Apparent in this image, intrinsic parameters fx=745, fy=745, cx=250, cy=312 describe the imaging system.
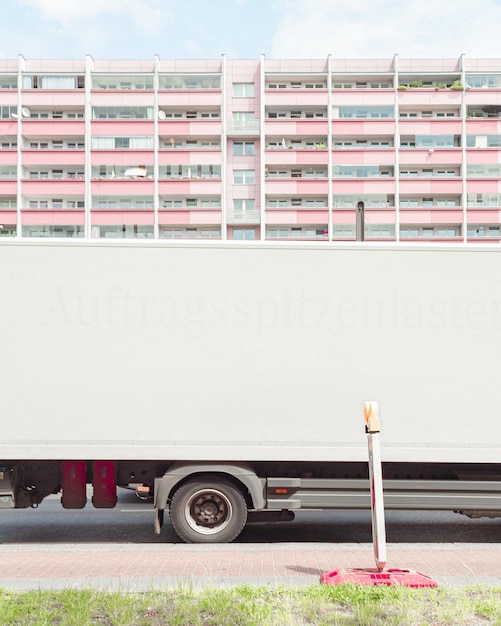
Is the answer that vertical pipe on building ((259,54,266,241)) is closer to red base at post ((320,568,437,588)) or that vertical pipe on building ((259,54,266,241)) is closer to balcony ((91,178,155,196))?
balcony ((91,178,155,196))

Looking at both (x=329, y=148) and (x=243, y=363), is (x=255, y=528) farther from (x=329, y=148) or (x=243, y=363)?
(x=329, y=148)

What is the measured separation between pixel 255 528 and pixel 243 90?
64795 millimetres

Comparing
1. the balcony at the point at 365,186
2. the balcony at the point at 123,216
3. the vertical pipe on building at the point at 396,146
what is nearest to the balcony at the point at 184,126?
the balcony at the point at 123,216

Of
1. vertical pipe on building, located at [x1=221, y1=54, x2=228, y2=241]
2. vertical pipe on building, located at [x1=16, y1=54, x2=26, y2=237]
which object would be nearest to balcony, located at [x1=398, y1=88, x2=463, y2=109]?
vertical pipe on building, located at [x1=221, y1=54, x2=228, y2=241]

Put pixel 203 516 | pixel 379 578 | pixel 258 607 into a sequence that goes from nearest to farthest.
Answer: pixel 258 607, pixel 379 578, pixel 203 516

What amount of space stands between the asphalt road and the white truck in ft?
2.94

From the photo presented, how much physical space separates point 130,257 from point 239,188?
202ft

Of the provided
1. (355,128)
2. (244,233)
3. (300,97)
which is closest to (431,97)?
(355,128)

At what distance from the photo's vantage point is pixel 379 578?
623 cm

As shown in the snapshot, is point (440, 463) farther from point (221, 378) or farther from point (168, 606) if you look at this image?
point (168, 606)

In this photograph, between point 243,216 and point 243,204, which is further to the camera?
point 243,204

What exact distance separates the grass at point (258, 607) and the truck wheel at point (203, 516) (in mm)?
2430

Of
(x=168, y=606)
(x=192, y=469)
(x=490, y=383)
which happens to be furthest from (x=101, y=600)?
(x=490, y=383)

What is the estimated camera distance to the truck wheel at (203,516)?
27.3ft
